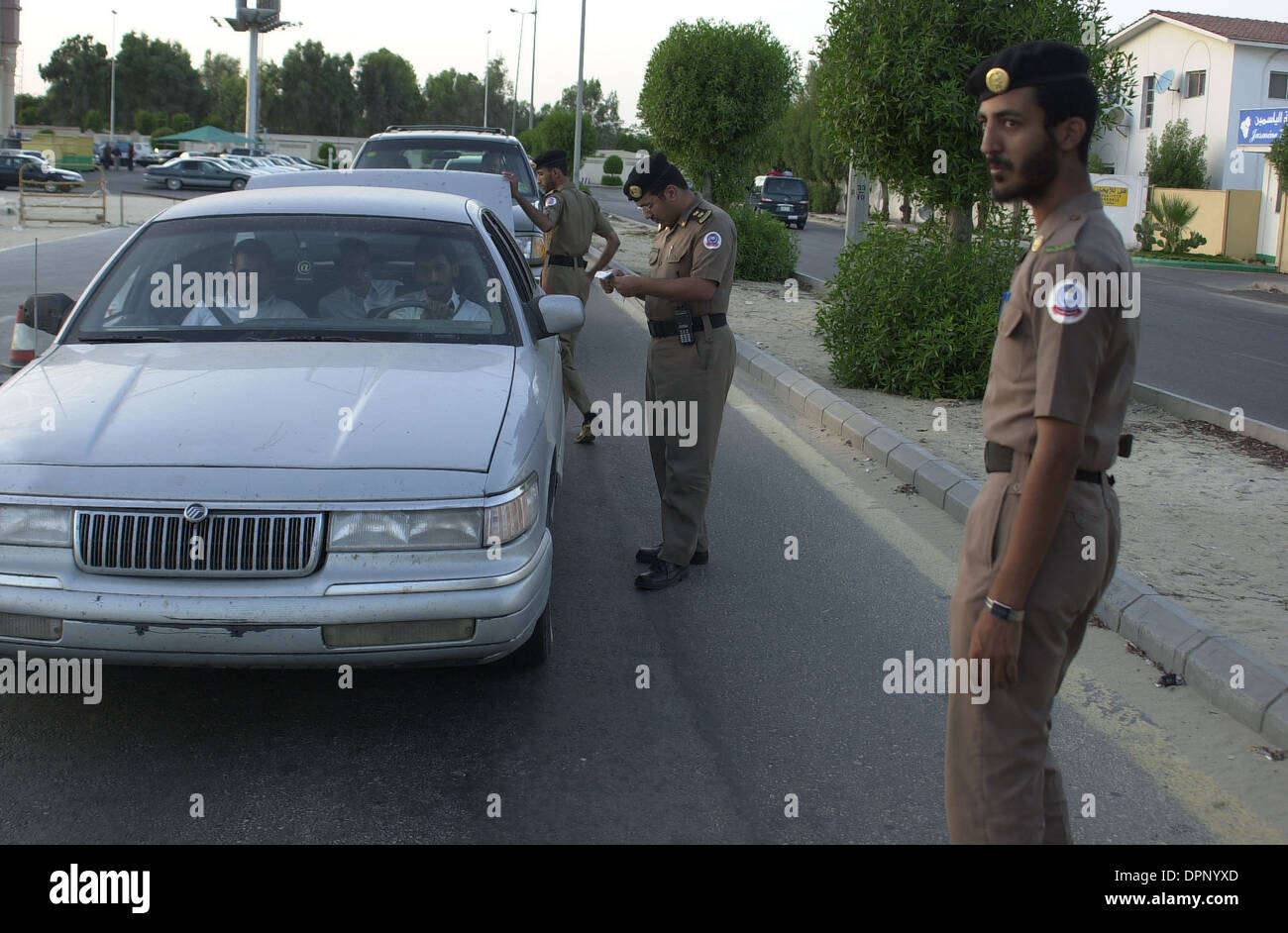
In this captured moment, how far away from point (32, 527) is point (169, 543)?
0.41 meters

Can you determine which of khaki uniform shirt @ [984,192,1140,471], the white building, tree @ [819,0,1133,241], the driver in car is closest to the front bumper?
the driver in car

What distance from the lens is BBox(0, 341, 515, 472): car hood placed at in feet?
12.1

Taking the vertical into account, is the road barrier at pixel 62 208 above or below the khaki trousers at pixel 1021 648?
above

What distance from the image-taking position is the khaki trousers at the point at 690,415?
217 inches

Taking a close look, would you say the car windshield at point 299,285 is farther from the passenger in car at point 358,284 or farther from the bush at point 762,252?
the bush at point 762,252

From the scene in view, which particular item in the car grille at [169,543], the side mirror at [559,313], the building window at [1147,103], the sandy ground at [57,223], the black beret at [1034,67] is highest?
the building window at [1147,103]

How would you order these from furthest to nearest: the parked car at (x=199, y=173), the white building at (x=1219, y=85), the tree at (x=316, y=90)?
1. the tree at (x=316, y=90)
2. the parked car at (x=199, y=173)
3. the white building at (x=1219, y=85)

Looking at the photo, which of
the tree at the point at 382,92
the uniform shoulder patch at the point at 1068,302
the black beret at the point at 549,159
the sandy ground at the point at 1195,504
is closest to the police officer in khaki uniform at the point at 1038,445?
the uniform shoulder patch at the point at 1068,302

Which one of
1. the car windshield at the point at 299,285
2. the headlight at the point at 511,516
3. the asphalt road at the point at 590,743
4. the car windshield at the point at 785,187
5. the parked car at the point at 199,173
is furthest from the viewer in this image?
the parked car at the point at 199,173

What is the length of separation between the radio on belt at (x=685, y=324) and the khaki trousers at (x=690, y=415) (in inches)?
1.7

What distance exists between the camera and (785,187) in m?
43.5

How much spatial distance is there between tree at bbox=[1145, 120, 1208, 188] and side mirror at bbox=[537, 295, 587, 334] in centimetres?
3919

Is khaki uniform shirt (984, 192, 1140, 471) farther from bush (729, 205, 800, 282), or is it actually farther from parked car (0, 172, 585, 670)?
bush (729, 205, 800, 282)

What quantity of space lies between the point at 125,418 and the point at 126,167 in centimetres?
8133
